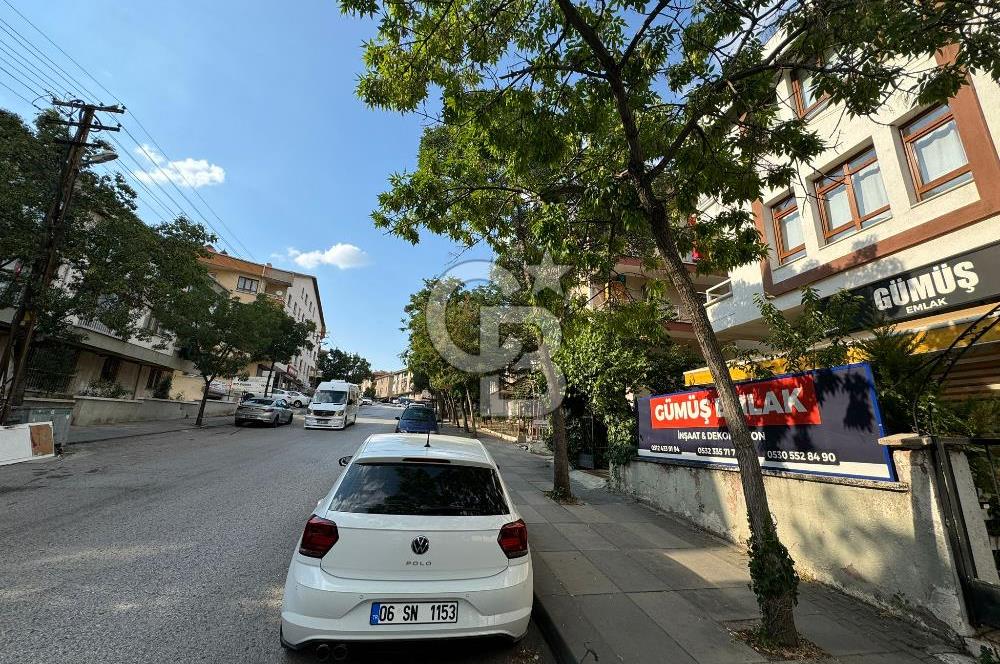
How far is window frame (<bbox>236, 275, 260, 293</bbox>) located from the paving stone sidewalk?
4677 centimetres

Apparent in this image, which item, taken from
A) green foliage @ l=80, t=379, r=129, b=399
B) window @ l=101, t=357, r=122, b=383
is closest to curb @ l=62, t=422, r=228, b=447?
green foliage @ l=80, t=379, r=129, b=399

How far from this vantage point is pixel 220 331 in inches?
741

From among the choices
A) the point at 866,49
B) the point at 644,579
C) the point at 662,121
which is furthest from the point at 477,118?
the point at 644,579

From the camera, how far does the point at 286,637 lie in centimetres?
267

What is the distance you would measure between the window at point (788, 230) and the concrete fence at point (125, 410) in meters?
24.7

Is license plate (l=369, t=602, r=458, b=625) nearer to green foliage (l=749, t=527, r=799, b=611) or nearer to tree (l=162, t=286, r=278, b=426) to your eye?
green foliage (l=749, t=527, r=799, b=611)

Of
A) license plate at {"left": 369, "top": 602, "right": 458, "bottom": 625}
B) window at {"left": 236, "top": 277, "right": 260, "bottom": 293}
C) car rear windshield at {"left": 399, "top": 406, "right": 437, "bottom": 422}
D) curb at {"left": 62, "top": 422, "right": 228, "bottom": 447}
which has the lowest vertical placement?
license plate at {"left": 369, "top": 602, "right": 458, "bottom": 625}

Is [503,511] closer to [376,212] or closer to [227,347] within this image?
[376,212]

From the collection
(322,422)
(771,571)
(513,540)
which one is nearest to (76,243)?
(322,422)

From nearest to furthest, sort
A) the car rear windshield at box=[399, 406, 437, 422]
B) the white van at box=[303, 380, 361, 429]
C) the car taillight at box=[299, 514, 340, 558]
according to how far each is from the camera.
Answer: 1. the car taillight at box=[299, 514, 340, 558]
2. the car rear windshield at box=[399, 406, 437, 422]
3. the white van at box=[303, 380, 361, 429]

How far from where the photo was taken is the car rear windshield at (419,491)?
120 inches

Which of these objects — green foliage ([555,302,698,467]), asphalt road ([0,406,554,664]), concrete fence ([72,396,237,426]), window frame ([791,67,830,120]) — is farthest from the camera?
concrete fence ([72,396,237,426])

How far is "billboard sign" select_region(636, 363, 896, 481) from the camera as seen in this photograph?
4.28m

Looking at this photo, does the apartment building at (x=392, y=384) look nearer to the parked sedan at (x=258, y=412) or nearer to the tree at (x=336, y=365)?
the tree at (x=336, y=365)
